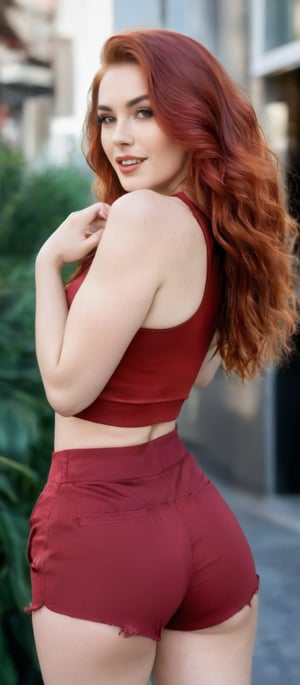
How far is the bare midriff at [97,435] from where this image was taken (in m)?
1.65

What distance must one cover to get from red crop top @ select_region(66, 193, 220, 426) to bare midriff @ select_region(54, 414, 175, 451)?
12 millimetres

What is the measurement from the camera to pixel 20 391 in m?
3.43

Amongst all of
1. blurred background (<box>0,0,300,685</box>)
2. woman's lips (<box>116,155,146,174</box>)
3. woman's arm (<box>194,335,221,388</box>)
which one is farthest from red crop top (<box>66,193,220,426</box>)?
blurred background (<box>0,0,300,685</box>)

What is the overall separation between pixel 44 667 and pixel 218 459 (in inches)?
236

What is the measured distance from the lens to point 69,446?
168 centimetres

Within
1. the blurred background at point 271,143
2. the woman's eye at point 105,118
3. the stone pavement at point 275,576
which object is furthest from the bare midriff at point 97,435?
the stone pavement at point 275,576

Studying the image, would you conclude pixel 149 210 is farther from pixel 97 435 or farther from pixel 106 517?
pixel 106 517

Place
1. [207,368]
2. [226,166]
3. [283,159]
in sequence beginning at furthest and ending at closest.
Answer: [283,159] → [207,368] → [226,166]

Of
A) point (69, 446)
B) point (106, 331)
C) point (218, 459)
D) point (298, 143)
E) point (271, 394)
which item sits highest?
point (106, 331)

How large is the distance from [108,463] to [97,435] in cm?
5

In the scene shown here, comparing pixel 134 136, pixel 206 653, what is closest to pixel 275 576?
pixel 206 653

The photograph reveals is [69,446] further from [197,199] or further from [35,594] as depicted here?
[197,199]

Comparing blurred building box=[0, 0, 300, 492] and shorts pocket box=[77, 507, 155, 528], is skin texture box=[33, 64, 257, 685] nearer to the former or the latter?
shorts pocket box=[77, 507, 155, 528]

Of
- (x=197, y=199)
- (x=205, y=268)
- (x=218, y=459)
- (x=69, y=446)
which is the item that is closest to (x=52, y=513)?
(x=69, y=446)
